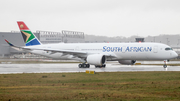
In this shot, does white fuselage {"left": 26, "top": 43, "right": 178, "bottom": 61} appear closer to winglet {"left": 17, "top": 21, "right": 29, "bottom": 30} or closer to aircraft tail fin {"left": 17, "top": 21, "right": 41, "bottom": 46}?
aircraft tail fin {"left": 17, "top": 21, "right": 41, "bottom": 46}

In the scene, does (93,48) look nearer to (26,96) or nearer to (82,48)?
(82,48)

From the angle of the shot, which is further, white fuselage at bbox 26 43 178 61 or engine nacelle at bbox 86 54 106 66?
white fuselage at bbox 26 43 178 61

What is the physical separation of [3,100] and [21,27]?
116 feet

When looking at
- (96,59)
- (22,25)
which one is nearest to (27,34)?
(22,25)

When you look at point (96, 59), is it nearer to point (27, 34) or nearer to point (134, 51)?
point (134, 51)

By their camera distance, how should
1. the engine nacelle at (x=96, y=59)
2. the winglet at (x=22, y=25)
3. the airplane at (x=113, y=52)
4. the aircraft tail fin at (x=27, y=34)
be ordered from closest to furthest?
the engine nacelle at (x=96, y=59) < the airplane at (x=113, y=52) < the aircraft tail fin at (x=27, y=34) < the winglet at (x=22, y=25)

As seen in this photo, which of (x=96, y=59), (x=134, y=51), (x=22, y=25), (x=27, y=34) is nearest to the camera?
(x=96, y=59)

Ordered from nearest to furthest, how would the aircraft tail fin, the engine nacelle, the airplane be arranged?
the engine nacelle → the airplane → the aircraft tail fin

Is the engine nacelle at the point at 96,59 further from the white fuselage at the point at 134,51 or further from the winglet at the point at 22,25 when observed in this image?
the winglet at the point at 22,25

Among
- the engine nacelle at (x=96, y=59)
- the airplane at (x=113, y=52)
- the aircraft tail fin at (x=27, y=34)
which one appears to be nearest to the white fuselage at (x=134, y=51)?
the airplane at (x=113, y=52)

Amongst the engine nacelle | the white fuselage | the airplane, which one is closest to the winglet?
the airplane

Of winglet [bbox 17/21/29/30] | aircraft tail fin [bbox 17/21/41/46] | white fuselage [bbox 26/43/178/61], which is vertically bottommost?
white fuselage [bbox 26/43/178/61]

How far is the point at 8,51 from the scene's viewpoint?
327ft

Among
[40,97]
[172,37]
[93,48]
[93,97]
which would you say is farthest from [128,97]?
[172,37]
